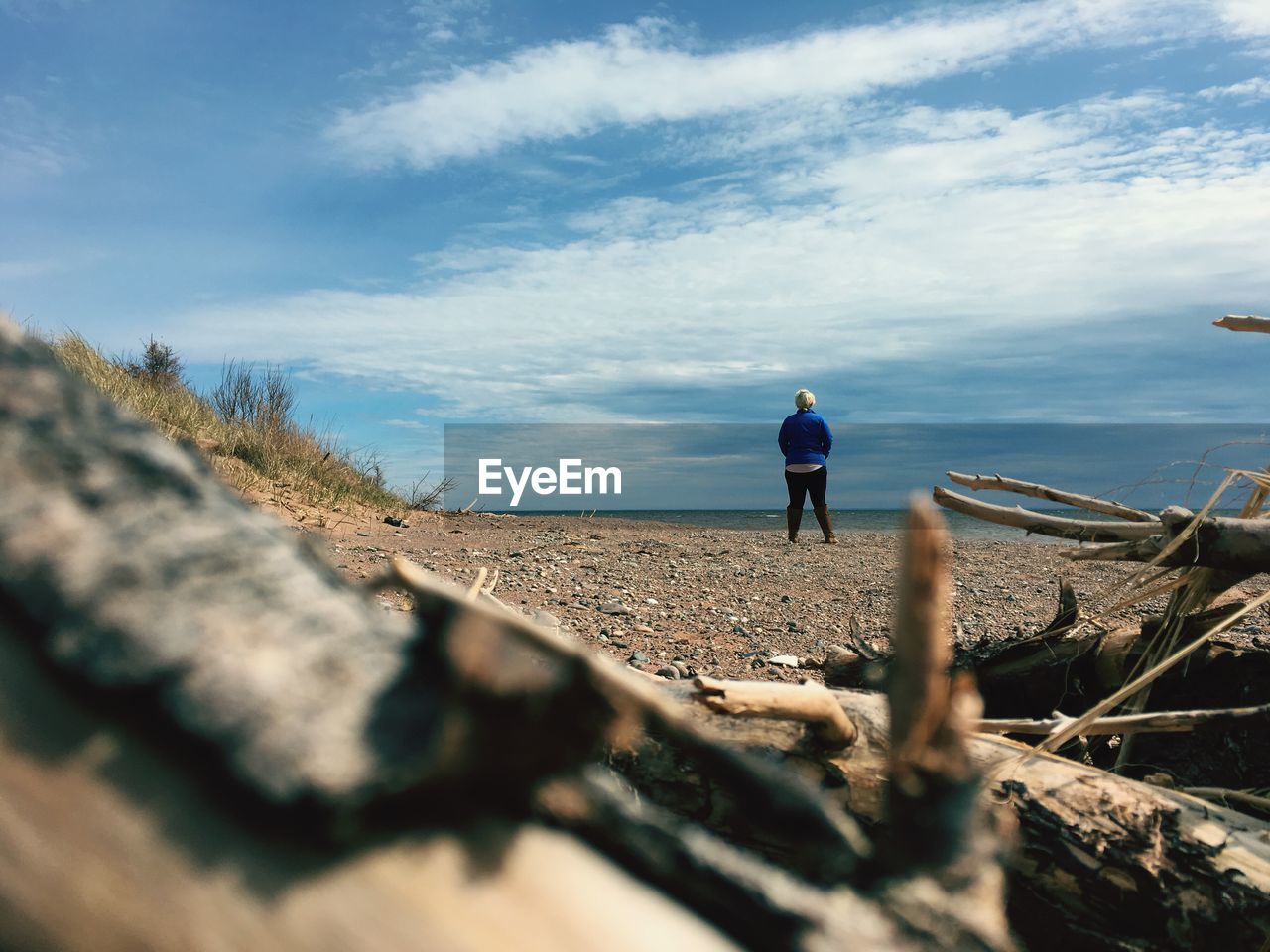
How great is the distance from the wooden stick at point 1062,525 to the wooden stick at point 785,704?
5.51ft

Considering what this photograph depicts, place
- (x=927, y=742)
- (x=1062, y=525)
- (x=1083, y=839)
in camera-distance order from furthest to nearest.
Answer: (x=1062, y=525), (x=1083, y=839), (x=927, y=742)

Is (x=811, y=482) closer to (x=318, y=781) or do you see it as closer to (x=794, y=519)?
(x=794, y=519)

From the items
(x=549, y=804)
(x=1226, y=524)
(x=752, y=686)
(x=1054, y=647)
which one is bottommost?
(x=1054, y=647)

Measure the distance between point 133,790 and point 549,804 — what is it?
1.48ft

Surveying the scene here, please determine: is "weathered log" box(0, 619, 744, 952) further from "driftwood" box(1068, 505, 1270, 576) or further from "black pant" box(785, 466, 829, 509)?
"black pant" box(785, 466, 829, 509)

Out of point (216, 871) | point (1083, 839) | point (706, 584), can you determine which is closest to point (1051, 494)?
point (1083, 839)

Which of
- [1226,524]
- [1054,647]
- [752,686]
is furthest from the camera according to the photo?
[1054,647]

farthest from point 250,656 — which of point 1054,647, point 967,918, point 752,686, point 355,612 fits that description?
point 1054,647

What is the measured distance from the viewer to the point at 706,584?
28.6 ft

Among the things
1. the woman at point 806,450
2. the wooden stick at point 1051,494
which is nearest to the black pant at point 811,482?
the woman at point 806,450

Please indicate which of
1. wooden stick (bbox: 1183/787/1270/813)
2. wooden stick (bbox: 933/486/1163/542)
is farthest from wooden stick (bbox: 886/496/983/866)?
wooden stick (bbox: 933/486/1163/542)

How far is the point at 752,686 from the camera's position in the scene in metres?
1.99

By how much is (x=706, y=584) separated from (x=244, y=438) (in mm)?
7723

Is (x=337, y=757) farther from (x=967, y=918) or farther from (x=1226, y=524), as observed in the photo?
(x=1226, y=524)
